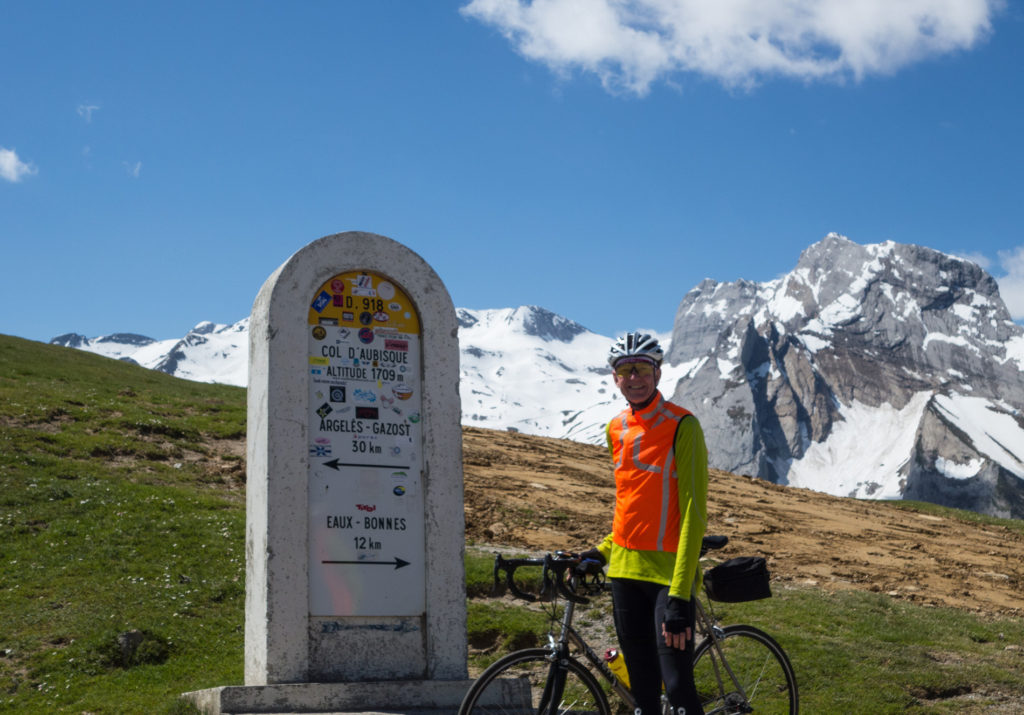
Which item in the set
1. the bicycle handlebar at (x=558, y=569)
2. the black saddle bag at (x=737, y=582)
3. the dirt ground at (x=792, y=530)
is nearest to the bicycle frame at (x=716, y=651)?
the black saddle bag at (x=737, y=582)

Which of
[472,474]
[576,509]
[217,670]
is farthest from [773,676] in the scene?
[472,474]

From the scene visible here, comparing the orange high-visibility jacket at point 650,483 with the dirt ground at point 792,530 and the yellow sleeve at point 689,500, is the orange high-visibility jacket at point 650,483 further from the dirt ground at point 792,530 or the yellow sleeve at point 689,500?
the dirt ground at point 792,530

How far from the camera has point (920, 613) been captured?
12.4m

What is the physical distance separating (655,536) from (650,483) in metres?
0.27

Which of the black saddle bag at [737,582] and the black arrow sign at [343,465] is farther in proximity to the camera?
the black arrow sign at [343,465]

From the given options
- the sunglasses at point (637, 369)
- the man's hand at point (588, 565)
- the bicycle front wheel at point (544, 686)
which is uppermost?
the sunglasses at point (637, 369)

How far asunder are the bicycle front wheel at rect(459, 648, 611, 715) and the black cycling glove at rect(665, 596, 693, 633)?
0.55 meters

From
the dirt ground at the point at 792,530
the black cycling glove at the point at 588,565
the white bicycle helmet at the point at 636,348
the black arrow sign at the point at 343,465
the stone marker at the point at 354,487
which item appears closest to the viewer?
the black cycling glove at the point at 588,565

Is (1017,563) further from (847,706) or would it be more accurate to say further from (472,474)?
(847,706)

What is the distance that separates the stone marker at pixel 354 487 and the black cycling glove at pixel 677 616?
9.98 ft

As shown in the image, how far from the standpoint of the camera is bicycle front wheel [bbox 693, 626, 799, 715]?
6.11 metres

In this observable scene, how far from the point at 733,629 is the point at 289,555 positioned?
325 cm

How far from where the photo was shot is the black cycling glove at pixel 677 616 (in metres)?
5.08

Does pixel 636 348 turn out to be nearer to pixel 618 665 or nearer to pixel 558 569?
pixel 558 569
